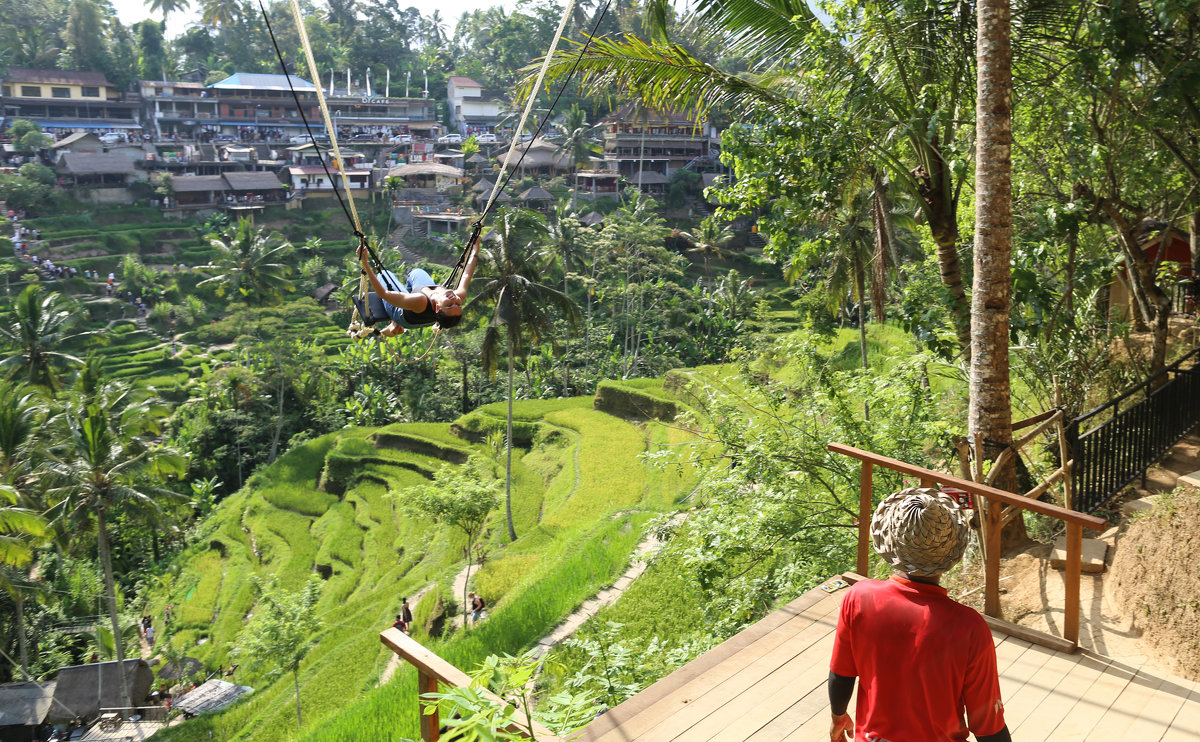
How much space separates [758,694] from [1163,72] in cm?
634

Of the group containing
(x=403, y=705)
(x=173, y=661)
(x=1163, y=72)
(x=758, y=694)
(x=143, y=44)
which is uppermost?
(x=143, y=44)

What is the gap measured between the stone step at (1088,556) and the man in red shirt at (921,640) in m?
3.91

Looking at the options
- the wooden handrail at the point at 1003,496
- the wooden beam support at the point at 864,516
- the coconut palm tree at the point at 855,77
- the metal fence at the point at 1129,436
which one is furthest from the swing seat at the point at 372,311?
the metal fence at the point at 1129,436

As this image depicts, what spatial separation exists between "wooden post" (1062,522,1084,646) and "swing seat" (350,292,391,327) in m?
4.70

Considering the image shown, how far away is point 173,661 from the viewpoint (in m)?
22.6

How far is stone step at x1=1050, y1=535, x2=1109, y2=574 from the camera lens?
5887 mm

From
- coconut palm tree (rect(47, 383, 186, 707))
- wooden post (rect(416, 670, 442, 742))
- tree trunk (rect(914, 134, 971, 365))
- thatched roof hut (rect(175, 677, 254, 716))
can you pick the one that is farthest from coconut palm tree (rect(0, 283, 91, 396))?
wooden post (rect(416, 670, 442, 742))

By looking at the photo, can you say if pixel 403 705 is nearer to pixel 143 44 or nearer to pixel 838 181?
pixel 838 181

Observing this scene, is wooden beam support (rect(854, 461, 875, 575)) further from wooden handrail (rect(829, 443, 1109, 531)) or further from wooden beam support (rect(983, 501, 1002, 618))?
wooden beam support (rect(983, 501, 1002, 618))

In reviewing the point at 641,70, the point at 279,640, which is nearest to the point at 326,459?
the point at 279,640

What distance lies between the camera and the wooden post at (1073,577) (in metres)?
4.08

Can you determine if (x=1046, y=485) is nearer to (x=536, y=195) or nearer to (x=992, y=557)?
(x=992, y=557)

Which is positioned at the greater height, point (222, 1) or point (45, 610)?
point (222, 1)

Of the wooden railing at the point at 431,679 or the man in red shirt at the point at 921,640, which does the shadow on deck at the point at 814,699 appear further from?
the man in red shirt at the point at 921,640
